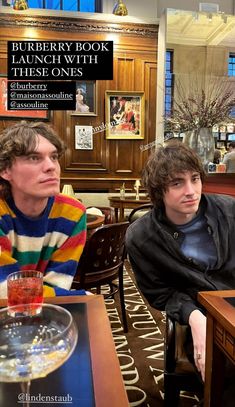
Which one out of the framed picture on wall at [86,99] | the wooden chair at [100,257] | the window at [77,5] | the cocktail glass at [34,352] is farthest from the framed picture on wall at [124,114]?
the cocktail glass at [34,352]

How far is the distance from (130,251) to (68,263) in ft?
Answer: 0.88

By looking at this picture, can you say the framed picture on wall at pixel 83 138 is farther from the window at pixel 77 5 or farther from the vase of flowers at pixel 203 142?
the vase of flowers at pixel 203 142

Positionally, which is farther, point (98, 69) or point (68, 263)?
point (98, 69)

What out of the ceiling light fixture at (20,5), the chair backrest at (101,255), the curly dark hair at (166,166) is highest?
the ceiling light fixture at (20,5)

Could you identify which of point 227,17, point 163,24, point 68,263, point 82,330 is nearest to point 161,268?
point 68,263

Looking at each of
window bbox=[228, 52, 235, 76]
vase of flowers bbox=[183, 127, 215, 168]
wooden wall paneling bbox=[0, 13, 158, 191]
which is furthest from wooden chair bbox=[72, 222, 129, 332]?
window bbox=[228, 52, 235, 76]

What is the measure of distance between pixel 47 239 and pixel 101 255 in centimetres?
95

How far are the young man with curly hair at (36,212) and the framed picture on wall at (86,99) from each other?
4.87 meters

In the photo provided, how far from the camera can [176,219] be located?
1.49m

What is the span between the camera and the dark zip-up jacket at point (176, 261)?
140 centimetres

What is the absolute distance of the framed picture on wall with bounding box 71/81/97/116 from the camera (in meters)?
6.09

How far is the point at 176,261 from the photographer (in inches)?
55.7

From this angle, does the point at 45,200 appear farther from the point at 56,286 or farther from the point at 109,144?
the point at 109,144

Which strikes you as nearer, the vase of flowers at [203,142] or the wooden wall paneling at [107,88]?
the vase of flowers at [203,142]
